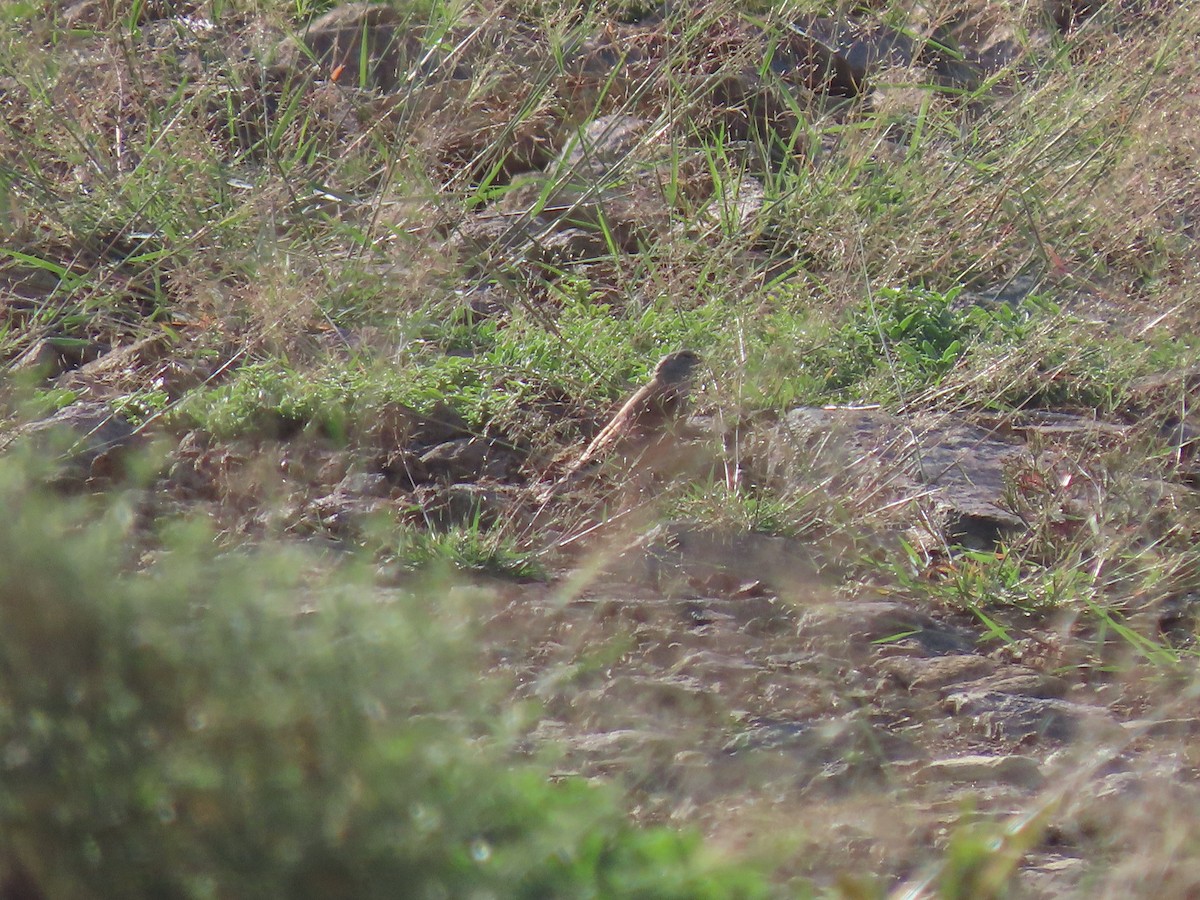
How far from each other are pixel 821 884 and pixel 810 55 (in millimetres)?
3481

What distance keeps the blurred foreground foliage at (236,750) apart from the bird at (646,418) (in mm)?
1981

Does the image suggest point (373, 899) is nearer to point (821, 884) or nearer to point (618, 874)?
point (618, 874)

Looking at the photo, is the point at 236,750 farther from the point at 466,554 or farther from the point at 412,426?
the point at 412,426

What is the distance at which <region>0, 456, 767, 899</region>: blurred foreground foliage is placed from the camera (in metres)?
1.43

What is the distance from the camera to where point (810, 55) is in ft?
15.8

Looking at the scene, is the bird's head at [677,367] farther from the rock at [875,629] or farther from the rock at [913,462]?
the rock at [875,629]

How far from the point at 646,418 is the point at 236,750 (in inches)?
90.5

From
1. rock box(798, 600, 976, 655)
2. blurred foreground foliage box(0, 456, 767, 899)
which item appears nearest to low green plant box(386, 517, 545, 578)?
rock box(798, 600, 976, 655)

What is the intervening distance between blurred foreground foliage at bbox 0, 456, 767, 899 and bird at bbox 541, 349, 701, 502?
1981mm

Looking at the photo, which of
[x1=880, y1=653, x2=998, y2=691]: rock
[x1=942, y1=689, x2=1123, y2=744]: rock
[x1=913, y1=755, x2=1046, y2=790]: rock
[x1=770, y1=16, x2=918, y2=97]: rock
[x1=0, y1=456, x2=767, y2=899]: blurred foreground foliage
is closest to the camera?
[x1=0, y1=456, x2=767, y2=899]: blurred foreground foliage

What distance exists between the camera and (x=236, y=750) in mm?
1458

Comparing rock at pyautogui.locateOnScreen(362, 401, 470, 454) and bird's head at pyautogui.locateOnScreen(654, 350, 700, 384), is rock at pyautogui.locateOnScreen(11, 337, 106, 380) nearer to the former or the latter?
rock at pyautogui.locateOnScreen(362, 401, 470, 454)

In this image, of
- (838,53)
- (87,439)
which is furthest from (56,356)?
(838,53)

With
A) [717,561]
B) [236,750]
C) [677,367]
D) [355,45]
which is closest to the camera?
[236,750]
